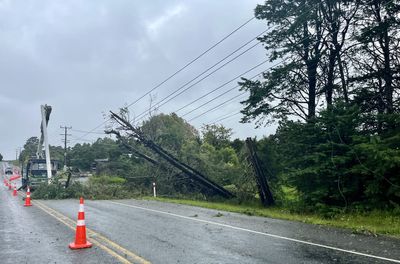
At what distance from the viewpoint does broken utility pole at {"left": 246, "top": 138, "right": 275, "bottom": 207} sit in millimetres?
20203

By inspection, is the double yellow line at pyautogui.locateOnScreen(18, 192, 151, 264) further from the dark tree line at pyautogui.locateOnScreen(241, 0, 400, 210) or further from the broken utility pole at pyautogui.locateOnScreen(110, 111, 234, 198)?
the broken utility pole at pyautogui.locateOnScreen(110, 111, 234, 198)

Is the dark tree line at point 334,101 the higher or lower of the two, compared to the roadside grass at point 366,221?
higher

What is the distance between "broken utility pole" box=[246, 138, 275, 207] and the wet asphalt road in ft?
23.2

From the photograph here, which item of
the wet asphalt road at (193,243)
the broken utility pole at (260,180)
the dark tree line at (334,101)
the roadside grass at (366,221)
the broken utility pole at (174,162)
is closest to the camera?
the wet asphalt road at (193,243)

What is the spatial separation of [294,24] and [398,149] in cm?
1378

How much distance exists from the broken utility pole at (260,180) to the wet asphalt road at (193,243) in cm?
707

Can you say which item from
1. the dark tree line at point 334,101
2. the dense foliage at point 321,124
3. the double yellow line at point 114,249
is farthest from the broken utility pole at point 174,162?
the double yellow line at point 114,249

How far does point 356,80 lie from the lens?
21.2m

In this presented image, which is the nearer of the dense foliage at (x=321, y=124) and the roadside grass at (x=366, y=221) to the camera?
the roadside grass at (x=366, y=221)

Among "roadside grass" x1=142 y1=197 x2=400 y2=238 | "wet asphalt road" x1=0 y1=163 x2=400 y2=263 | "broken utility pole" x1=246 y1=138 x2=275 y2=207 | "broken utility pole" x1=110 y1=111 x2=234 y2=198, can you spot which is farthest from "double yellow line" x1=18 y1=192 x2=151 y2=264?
"broken utility pole" x1=110 y1=111 x2=234 y2=198

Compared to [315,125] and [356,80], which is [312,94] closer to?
[356,80]

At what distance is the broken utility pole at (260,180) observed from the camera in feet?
66.3

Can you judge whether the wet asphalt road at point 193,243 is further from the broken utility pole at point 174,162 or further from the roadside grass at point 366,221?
the broken utility pole at point 174,162

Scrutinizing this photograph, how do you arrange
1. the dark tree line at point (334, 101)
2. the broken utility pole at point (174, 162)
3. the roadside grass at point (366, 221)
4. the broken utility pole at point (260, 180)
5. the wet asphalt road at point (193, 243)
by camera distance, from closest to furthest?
the wet asphalt road at point (193, 243), the roadside grass at point (366, 221), the dark tree line at point (334, 101), the broken utility pole at point (260, 180), the broken utility pole at point (174, 162)
